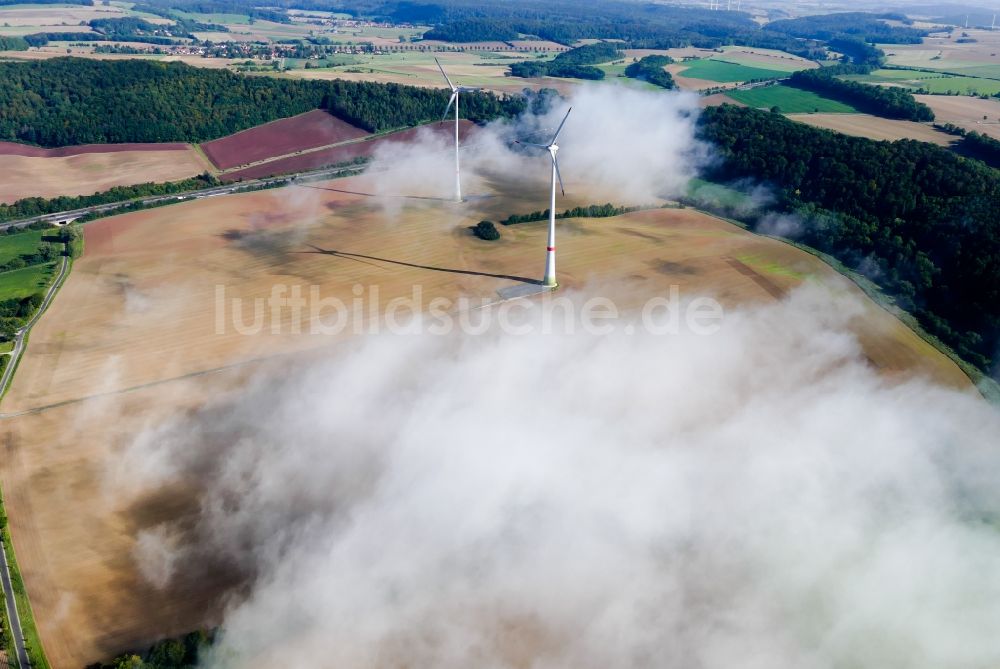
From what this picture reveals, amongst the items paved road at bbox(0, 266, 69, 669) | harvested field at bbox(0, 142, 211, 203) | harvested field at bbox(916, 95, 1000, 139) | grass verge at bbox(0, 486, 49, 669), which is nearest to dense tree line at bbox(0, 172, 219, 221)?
harvested field at bbox(0, 142, 211, 203)

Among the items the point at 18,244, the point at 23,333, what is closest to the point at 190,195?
the point at 18,244

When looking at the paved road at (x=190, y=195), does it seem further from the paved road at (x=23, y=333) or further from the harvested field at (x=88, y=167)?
the paved road at (x=23, y=333)

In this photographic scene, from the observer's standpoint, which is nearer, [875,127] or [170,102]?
[875,127]

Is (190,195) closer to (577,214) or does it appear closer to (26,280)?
(26,280)

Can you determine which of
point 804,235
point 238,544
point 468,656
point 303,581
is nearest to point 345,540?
point 303,581

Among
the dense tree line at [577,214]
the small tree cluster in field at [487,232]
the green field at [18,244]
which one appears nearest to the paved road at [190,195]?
the green field at [18,244]
